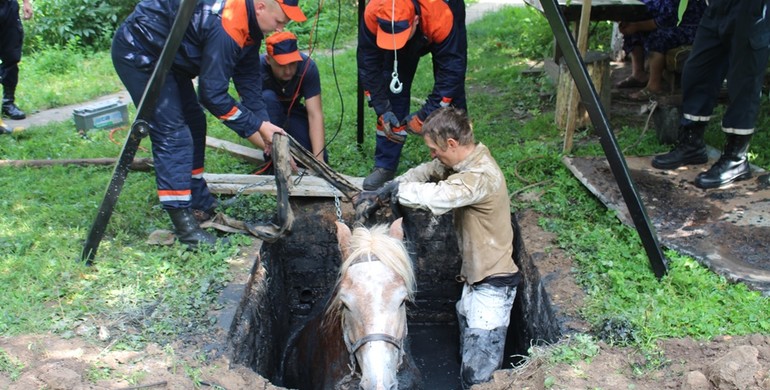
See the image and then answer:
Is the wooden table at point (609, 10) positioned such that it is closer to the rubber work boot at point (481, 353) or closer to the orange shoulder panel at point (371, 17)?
the orange shoulder panel at point (371, 17)

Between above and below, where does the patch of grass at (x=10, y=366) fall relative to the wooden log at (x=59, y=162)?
A: below

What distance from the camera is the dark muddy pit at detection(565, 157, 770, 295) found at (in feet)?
14.0

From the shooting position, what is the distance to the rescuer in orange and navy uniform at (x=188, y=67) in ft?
14.1

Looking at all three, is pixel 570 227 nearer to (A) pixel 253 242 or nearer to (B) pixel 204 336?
(A) pixel 253 242

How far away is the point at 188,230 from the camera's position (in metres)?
4.77

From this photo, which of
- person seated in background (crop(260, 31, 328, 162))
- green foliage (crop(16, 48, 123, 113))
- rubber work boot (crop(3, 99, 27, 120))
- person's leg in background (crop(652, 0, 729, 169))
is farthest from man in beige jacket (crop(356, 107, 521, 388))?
green foliage (crop(16, 48, 123, 113))

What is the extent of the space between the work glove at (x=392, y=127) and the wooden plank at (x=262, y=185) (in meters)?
0.49

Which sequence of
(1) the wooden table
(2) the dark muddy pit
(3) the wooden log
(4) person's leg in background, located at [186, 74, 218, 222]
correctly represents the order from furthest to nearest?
(1) the wooden table, (3) the wooden log, (4) person's leg in background, located at [186, 74, 218, 222], (2) the dark muddy pit

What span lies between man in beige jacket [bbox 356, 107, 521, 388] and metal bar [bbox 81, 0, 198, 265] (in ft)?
4.72

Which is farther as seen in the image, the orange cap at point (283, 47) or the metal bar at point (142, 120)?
the orange cap at point (283, 47)

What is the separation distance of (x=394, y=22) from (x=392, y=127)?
3.22 feet

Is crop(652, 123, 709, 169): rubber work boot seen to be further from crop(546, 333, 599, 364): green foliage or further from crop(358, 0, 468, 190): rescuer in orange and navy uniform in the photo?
crop(546, 333, 599, 364): green foliage

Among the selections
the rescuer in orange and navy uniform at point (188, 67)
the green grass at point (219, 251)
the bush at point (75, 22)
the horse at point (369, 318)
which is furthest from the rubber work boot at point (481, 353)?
the bush at point (75, 22)

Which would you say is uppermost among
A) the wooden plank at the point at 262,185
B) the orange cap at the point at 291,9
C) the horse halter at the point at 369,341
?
the orange cap at the point at 291,9
